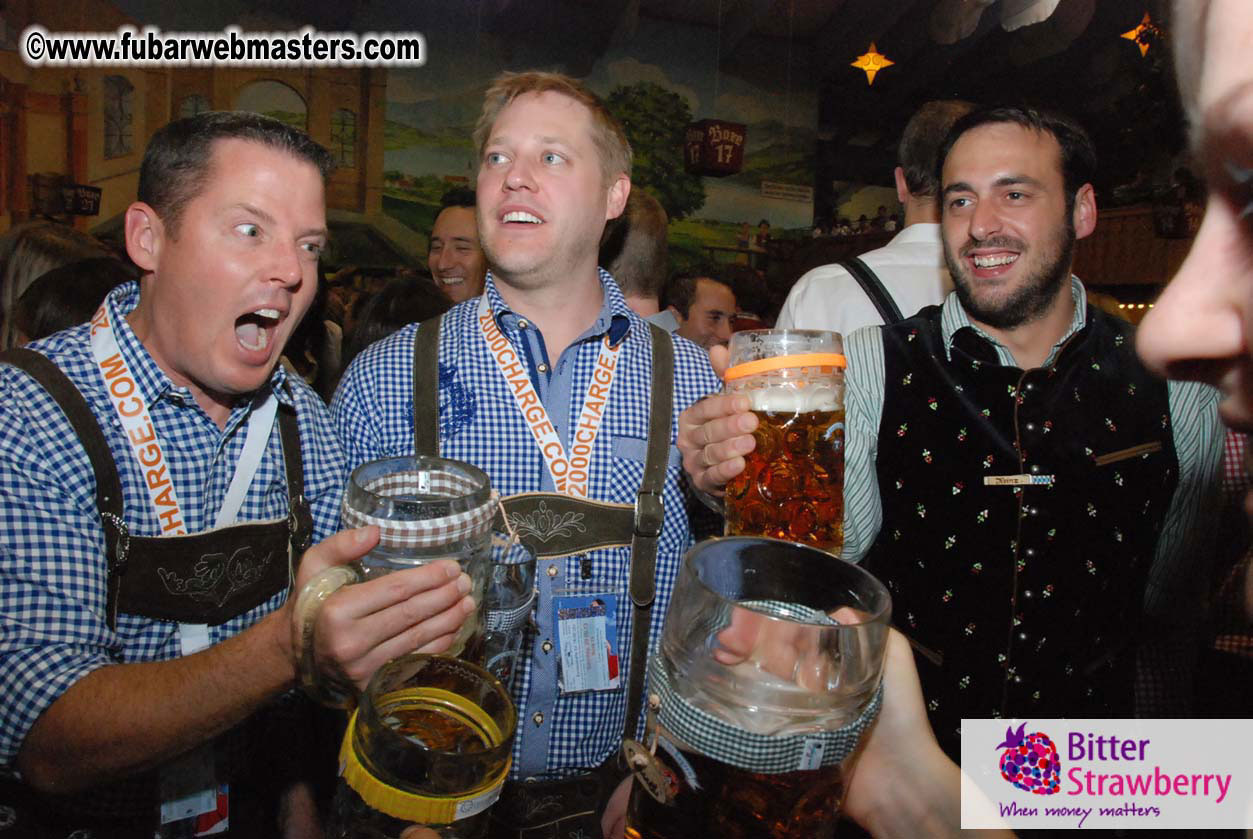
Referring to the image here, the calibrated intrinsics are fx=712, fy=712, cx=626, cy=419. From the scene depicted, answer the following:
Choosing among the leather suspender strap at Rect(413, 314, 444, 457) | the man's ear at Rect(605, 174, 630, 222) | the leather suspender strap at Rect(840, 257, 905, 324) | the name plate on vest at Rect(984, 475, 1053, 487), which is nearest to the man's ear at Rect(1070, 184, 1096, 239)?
the leather suspender strap at Rect(840, 257, 905, 324)

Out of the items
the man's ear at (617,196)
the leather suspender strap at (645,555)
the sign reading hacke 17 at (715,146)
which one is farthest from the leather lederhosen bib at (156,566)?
the sign reading hacke 17 at (715,146)

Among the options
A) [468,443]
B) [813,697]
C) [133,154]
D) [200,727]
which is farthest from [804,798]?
[133,154]

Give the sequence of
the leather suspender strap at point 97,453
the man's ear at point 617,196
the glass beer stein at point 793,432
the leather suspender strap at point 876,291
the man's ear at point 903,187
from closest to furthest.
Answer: the glass beer stein at point 793,432, the leather suspender strap at point 97,453, the man's ear at point 617,196, the leather suspender strap at point 876,291, the man's ear at point 903,187

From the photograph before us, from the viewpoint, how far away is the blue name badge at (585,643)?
163 cm

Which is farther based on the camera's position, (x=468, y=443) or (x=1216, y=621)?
(x=1216, y=621)

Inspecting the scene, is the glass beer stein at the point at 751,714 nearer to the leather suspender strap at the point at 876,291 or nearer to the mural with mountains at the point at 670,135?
the leather suspender strap at the point at 876,291

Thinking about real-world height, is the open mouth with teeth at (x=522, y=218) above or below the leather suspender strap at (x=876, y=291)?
above

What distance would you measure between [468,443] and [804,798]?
1237mm

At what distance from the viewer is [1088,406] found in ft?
6.10

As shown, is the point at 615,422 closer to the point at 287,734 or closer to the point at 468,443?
the point at 468,443

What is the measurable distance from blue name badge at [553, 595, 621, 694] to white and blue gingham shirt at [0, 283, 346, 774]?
61 cm

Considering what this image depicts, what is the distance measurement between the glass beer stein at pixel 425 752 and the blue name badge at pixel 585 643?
97 cm

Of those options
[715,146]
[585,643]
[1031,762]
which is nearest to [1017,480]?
[1031,762]

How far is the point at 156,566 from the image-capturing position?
131cm
